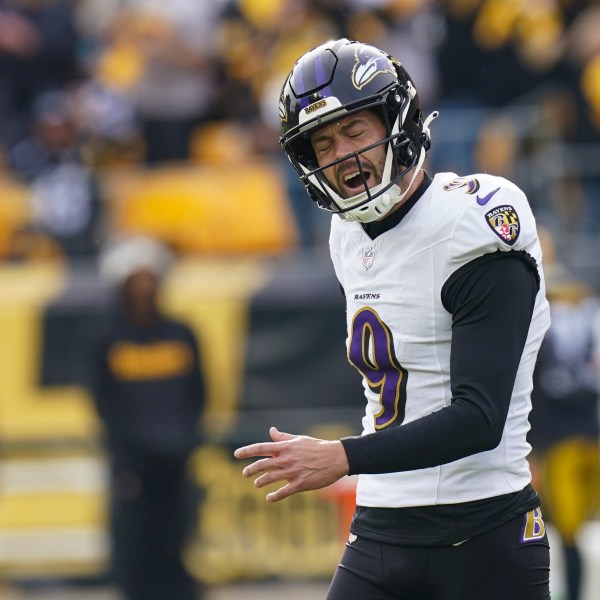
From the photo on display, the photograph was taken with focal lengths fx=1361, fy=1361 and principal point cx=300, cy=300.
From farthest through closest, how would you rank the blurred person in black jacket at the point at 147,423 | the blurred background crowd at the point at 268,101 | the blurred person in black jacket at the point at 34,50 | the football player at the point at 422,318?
the blurred person in black jacket at the point at 34,50
the blurred background crowd at the point at 268,101
the blurred person in black jacket at the point at 147,423
the football player at the point at 422,318

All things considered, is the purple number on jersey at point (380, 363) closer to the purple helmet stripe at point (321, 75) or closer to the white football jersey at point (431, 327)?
the white football jersey at point (431, 327)

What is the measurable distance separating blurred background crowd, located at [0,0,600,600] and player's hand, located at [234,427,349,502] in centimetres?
492

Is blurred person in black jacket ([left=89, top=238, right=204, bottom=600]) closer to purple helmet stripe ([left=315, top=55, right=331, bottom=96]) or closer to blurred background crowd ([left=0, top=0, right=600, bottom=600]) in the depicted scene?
blurred background crowd ([left=0, top=0, right=600, bottom=600])

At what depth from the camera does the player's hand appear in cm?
294

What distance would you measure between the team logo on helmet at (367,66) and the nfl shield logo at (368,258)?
413 mm

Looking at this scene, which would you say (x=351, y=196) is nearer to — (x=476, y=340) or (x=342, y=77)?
(x=342, y=77)

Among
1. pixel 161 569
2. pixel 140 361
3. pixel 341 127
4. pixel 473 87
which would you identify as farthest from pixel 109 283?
Result: pixel 341 127

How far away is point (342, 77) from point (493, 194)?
0.47 m

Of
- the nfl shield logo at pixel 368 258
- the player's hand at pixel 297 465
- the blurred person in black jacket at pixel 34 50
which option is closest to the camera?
the player's hand at pixel 297 465

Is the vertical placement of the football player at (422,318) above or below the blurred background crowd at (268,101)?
below

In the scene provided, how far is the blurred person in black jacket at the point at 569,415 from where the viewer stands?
299 inches

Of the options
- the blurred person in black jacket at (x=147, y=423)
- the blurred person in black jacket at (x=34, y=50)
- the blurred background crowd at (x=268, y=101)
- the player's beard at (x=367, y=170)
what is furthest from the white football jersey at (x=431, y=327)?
the blurred person in black jacket at (x=34, y=50)

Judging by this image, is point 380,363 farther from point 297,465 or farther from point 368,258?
point 297,465

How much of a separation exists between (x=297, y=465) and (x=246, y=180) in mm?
6231
